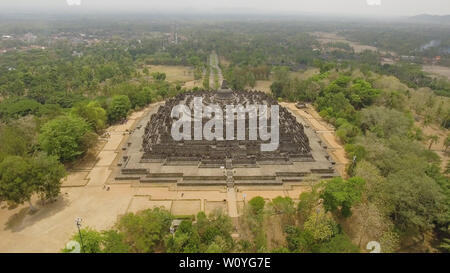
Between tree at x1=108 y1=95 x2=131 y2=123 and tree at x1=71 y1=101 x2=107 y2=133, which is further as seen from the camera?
tree at x1=108 y1=95 x2=131 y2=123

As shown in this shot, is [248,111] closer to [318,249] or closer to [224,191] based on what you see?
[224,191]

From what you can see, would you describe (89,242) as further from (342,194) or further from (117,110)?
(117,110)

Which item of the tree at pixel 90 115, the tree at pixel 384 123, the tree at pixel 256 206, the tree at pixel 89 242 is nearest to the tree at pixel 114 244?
the tree at pixel 89 242

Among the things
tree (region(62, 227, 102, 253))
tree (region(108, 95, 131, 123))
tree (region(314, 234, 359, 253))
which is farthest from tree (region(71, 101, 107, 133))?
tree (region(314, 234, 359, 253))

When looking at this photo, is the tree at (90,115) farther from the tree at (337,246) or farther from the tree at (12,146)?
the tree at (337,246)

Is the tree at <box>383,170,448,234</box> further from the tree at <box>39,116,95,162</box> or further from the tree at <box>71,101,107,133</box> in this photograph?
the tree at <box>71,101,107,133</box>
